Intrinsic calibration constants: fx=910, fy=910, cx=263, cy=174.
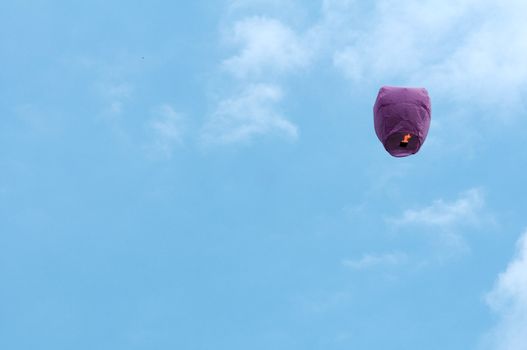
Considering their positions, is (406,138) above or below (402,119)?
below

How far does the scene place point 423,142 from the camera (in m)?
14.6

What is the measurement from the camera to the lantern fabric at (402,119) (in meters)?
14.2

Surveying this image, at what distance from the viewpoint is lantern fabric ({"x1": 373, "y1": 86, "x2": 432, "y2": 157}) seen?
46.7 ft

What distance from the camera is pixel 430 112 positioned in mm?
14680

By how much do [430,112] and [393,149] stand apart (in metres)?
0.90

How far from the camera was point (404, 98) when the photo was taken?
14.4 meters

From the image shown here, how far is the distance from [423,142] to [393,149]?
524 mm

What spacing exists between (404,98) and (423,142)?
788mm

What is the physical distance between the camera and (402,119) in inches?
561

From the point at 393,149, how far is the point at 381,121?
→ 19.2 inches

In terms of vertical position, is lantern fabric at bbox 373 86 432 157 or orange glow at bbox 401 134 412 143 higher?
lantern fabric at bbox 373 86 432 157

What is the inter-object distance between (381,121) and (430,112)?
0.90 m

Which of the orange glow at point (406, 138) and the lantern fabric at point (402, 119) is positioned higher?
the lantern fabric at point (402, 119)
